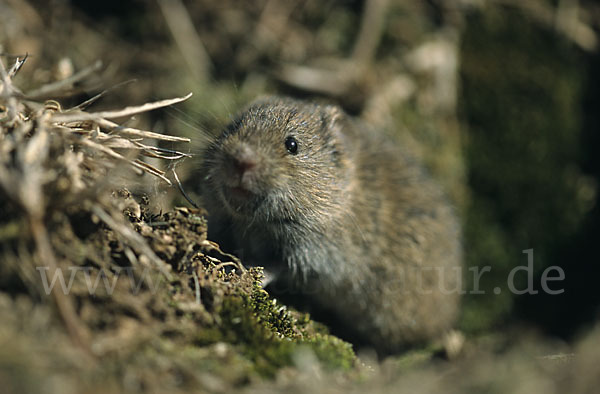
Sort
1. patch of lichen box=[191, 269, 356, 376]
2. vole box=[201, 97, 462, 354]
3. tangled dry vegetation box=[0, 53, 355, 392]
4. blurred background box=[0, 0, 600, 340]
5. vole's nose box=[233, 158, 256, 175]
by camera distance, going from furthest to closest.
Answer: blurred background box=[0, 0, 600, 340]
vole box=[201, 97, 462, 354]
vole's nose box=[233, 158, 256, 175]
patch of lichen box=[191, 269, 356, 376]
tangled dry vegetation box=[0, 53, 355, 392]

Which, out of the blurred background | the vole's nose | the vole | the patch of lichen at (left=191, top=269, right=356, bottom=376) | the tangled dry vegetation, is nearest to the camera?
the tangled dry vegetation

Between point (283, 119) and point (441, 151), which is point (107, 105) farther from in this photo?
point (441, 151)

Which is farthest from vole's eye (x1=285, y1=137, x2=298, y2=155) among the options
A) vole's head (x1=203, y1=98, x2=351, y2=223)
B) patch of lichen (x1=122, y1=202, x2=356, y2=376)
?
patch of lichen (x1=122, y1=202, x2=356, y2=376)

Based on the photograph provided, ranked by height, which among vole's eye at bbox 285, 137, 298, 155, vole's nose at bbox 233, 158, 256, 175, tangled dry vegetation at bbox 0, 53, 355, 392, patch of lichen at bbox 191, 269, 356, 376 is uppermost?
vole's eye at bbox 285, 137, 298, 155

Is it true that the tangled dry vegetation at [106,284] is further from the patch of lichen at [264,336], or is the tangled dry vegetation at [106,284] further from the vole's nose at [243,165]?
the vole's nose at [243,165]

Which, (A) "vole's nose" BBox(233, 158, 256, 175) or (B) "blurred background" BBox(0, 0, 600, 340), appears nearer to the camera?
(A) "vole's nose" BBox(233, 158, 256, 175)

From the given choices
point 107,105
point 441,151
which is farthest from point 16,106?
point 441,151

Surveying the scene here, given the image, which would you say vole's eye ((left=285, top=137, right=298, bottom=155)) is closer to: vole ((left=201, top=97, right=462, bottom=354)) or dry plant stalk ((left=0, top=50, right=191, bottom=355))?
vole ((left=201, top=97, right=462, bottom=354))
